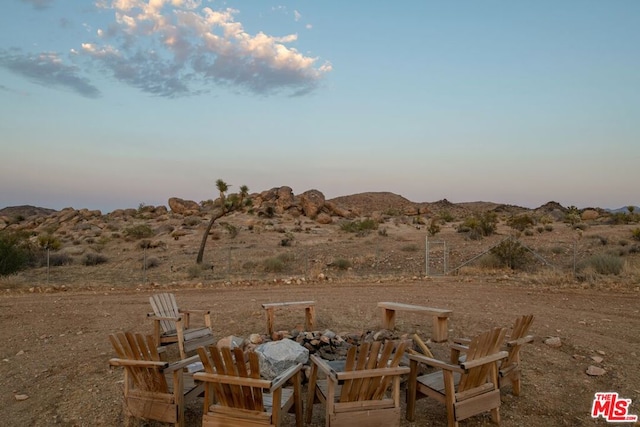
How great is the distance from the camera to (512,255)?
17891 mm

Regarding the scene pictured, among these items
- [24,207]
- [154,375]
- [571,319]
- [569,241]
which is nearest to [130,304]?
[154,375]

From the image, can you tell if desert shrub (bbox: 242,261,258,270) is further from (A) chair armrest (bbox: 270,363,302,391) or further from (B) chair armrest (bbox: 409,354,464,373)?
(A) chair armrest (bbox: 270,363,302,391)

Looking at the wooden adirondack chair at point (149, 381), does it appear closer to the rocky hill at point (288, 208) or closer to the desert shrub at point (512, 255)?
the desert shrub at point (512, 255)

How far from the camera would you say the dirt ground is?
556 centimetres

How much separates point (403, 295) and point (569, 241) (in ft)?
51.8

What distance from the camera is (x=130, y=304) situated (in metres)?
12.1

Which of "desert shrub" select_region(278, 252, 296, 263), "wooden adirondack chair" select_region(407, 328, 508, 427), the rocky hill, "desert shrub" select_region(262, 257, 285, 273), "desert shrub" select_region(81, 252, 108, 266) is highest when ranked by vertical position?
the rocky hill

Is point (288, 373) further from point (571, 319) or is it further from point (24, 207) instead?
point (24, 207)

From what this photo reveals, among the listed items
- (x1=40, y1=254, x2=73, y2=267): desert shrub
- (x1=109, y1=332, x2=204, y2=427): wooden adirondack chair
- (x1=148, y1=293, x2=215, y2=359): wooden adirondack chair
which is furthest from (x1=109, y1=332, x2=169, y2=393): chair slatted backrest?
(x1=40, y1=254, x2=73, y2=267): desert shrub

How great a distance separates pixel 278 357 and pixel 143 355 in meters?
1.91

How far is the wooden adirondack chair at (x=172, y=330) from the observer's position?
709 cm

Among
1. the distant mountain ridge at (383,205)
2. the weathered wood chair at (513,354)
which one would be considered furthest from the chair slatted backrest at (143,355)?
the distant mountain ridge at (383,205)

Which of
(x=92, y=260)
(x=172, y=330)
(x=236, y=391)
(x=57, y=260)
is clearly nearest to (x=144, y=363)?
(x=236, y=391)

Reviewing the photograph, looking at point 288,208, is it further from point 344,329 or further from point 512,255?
point 344,329
